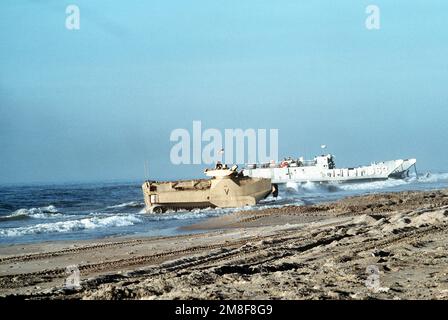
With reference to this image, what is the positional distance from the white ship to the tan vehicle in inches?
1092

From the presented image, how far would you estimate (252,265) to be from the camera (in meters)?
10.4

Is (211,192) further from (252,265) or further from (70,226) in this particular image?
(252,265)

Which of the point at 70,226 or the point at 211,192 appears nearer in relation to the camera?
the point at 70,226

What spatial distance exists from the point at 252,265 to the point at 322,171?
5355 centimetres

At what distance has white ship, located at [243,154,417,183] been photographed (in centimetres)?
6300

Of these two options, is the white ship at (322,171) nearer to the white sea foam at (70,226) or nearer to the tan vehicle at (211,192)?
the tan vehicle at (211,192)

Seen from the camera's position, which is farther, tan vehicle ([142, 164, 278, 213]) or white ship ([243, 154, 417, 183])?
white ship ([243, 154, 417, 183])

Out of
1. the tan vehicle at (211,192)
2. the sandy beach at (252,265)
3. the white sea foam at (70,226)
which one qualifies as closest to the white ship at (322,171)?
the tan vehicle at (211,192)

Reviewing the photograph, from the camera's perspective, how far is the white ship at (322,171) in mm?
63000

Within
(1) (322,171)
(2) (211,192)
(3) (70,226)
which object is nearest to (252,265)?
(3) (70,226)

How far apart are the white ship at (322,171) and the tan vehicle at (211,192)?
91.0 feet

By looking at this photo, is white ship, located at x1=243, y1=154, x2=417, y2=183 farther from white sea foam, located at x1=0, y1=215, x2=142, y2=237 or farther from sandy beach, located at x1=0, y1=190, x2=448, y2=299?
sandy beach, located at x1=0, y1=190, x2=448, y2=299

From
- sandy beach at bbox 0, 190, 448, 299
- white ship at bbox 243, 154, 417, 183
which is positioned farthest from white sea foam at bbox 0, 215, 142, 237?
white ship at bbox 243, 154, 417, 183
